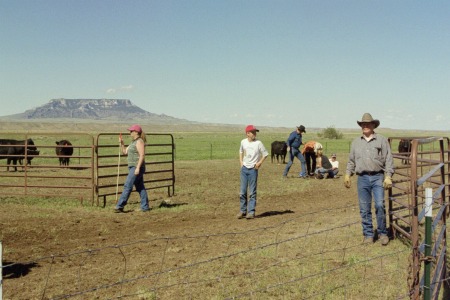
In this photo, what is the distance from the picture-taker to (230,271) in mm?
6117

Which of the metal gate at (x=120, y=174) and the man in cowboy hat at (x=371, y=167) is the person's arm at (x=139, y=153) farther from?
the man in cowboy hat at (x=371, y=167)

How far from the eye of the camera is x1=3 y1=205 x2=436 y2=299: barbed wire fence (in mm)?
5371

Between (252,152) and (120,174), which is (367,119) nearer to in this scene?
(252,152)

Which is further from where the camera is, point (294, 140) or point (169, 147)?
point (169, 147)

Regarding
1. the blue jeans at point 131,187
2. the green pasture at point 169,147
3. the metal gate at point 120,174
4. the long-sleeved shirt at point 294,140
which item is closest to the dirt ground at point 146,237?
the blue jeans at point 131,187

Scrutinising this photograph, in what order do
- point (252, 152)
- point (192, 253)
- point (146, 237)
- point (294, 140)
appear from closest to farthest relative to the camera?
point (192, 253)
point (146, 237)
point (252, 152)
point (294, 140)

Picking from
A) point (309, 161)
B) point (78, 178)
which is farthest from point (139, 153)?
point (309, 161)

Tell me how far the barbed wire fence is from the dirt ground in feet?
0.08

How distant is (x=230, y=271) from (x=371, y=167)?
2.66 m

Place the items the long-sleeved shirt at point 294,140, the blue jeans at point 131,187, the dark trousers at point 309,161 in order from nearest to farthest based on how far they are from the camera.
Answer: the blue jeans at point 131,187 → the long-sleeved shirt at point 294,140 → the dark trousers at point 309,161

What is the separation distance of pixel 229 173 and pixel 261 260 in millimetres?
14009

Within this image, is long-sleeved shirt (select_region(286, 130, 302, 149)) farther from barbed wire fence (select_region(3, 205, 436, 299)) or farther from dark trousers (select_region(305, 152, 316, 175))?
barbed wire fence (select_region(3, 205, 436, 299))

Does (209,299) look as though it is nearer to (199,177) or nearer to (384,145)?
(384,145)

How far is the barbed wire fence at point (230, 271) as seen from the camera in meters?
5.37
